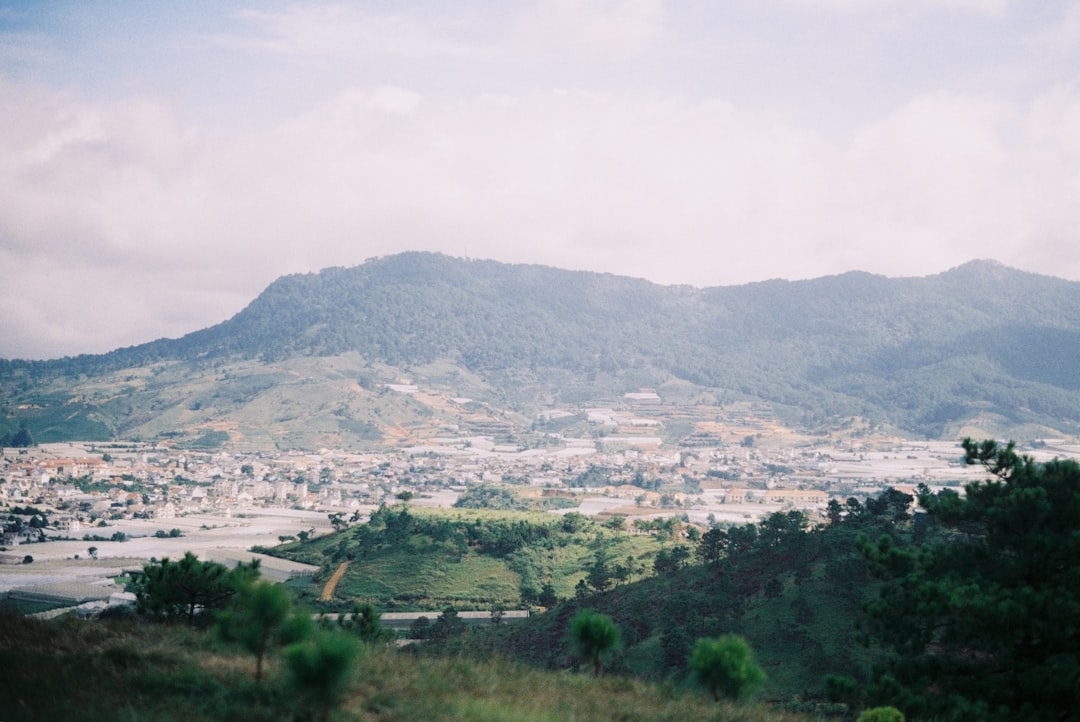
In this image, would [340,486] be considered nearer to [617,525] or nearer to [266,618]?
[617,525]

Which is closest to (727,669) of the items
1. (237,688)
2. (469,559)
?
(237,688)

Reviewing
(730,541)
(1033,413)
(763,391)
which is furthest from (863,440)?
(730,541)

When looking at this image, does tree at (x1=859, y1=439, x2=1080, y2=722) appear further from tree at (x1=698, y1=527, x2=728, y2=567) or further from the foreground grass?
tree at (x1=698, y1=527, x2=728, y2=567)

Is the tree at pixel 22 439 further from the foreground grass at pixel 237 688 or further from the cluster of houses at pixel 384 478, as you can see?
the foreground grass at pixel 237 688

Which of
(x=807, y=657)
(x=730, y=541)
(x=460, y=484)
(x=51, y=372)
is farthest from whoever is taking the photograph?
(x=51, y=372)

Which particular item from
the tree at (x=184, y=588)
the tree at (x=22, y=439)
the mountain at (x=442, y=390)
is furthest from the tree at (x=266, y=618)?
the mountain at (x=442, y=390)

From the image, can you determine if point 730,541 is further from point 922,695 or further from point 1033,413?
point 1033,413
